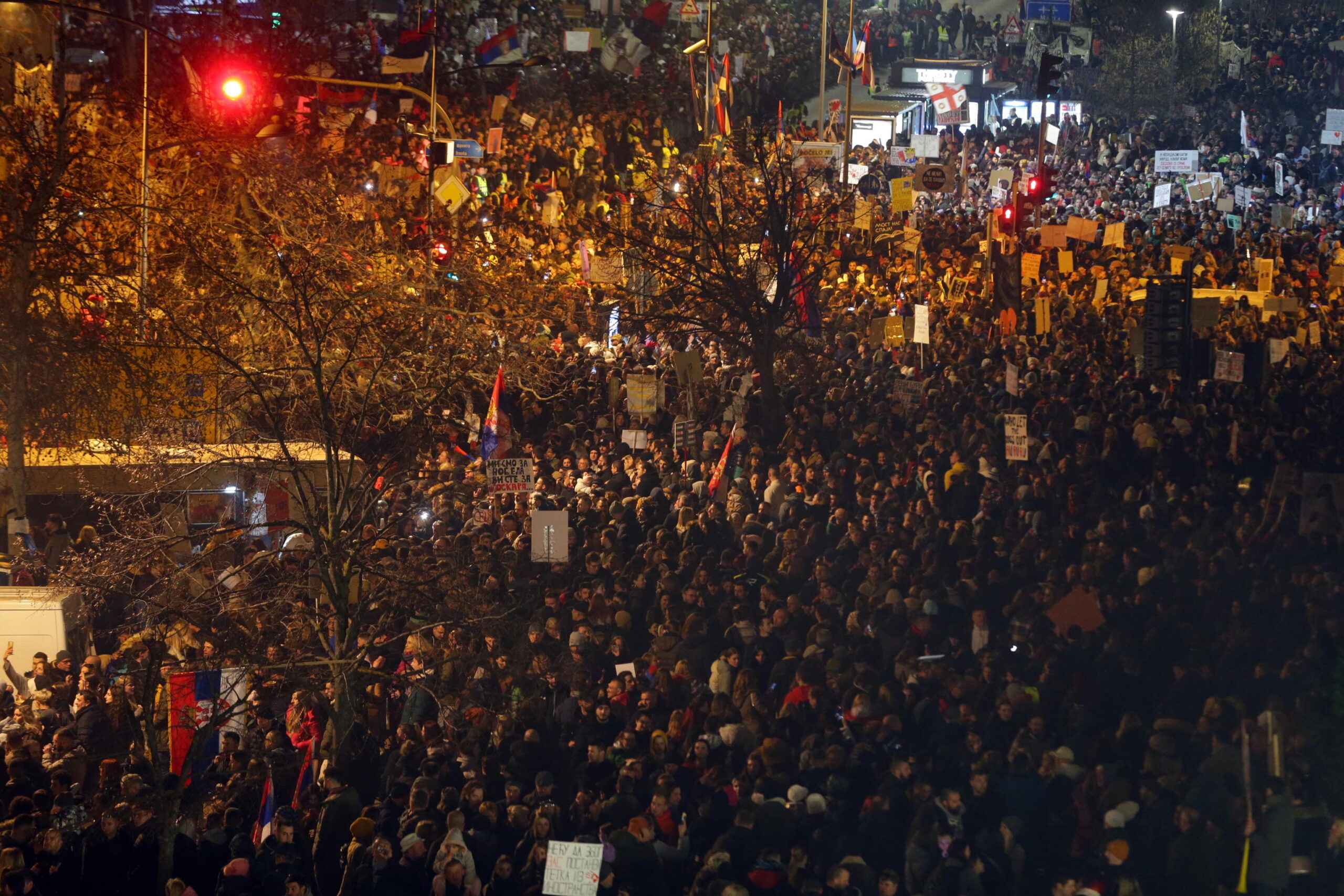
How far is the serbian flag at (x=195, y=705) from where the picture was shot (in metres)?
11.2

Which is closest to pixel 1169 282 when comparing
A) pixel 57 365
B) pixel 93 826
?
pixel 93 826

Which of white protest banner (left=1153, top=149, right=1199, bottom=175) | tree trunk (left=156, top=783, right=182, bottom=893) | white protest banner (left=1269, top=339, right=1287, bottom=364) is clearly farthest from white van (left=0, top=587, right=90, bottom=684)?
white protest banner (left=1153, top=149, right=1199, bottom=175)

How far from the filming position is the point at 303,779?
1112 cm

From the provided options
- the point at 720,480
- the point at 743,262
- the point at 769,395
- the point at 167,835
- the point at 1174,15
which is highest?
the point at 1174,15

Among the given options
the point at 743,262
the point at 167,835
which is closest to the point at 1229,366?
the point at 743,262

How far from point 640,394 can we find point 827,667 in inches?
310

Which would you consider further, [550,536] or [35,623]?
[550,536]

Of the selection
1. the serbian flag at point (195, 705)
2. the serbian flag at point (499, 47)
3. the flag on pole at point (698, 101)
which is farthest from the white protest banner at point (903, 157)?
the serbian flag at point (195, 705)

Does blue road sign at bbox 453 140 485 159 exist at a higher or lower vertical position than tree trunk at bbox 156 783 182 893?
higher

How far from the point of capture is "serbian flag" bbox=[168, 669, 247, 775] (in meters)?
11.2

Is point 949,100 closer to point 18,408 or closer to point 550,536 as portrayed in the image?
point 550,536

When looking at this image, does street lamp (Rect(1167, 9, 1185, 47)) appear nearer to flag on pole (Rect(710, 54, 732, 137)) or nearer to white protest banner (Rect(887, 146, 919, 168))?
white protest banner (Rect(887, 146, 919, 168))

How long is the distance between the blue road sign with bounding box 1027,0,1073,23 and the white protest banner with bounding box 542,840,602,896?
53.8 metres

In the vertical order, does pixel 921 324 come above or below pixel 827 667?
above
